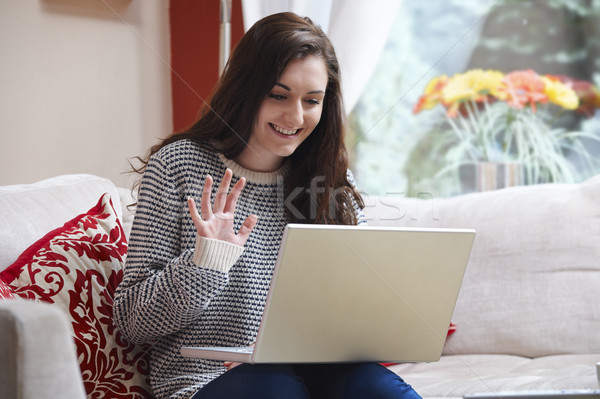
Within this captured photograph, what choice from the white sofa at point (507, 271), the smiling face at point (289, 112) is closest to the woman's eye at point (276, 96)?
the smiling face at point (289, 112)

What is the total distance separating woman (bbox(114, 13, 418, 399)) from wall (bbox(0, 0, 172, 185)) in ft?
2.81

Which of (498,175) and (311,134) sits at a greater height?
(311,134)

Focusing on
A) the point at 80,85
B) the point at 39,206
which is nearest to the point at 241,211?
the point at 39,206

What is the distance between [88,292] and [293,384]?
1.52ft

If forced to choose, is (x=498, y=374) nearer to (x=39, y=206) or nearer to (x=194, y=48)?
(x=39, y=206)

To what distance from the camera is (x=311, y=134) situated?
Answer: 1.63 metres

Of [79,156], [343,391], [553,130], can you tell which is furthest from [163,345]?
[553,130]

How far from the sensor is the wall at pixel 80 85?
2.16m

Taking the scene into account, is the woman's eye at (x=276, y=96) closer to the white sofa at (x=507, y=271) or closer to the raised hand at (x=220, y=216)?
the raised hand at (x=220, y=216)

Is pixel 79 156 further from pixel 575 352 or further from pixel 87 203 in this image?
pixel 575 352

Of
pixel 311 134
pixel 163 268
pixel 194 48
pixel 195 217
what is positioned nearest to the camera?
pixel 195 217

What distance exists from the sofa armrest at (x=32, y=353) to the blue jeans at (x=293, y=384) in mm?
451

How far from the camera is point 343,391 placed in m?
1.17

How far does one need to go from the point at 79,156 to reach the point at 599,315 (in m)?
1.72
